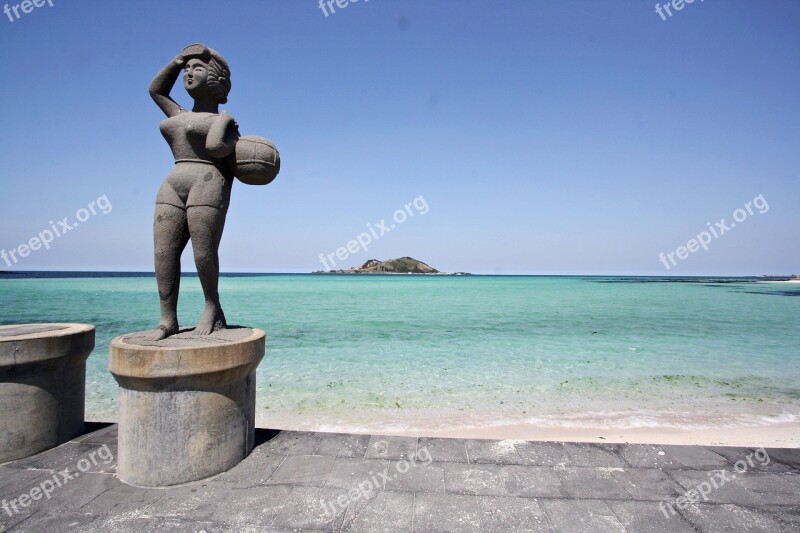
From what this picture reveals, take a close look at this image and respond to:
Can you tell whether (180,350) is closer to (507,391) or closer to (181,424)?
(181,424)

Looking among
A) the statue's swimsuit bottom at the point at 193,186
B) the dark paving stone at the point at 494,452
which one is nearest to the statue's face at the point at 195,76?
the statue's swimsuit bottom at the point at 193,186

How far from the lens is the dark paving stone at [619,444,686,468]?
3.30 m

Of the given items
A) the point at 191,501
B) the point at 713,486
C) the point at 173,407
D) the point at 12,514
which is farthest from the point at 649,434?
the point at 12,514

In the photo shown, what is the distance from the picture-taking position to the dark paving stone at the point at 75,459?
3.18 meters

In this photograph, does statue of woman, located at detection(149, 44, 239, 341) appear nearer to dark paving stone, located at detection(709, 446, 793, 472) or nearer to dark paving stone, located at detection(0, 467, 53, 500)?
dark paving stone, located at detection(0, 467, 53, 500)

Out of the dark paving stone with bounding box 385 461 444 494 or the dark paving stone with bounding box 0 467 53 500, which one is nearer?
the dark paving stone with bounding box 0 467 53 500

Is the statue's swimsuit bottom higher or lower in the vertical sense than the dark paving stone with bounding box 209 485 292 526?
higher

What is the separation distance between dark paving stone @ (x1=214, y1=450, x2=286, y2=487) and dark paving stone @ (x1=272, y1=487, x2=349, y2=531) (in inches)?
13.4

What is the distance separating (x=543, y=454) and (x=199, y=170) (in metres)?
3.78

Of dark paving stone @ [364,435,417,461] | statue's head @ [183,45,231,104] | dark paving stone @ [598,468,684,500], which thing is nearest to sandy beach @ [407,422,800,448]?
dark paving stone @ [364,435,417,461]

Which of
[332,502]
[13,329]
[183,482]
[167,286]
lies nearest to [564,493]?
[332,502]

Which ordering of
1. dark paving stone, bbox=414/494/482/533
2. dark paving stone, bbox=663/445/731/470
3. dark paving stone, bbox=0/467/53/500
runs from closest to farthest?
dark paving stone, bbox=414/494/482/533 < dark paving stone, bbox=0/467/53/500 < dark paving stone, bbox=663/445/731/470

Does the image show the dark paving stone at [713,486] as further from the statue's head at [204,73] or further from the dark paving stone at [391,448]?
the statue's head at [204,73]

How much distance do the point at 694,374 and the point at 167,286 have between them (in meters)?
11.2
